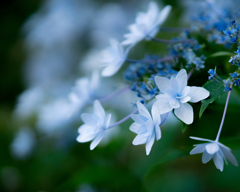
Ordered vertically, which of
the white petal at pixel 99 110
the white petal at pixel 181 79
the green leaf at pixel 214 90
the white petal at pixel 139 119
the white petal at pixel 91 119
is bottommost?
the white petal at pixel 91 119

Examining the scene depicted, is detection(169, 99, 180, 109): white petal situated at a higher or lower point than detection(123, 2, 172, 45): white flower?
lower

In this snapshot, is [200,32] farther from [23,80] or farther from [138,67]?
[23,80]

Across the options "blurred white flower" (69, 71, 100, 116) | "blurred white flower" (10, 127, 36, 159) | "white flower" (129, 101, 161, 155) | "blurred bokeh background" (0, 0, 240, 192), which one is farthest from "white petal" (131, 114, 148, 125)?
"blurred white flower" (10, 127, 36, 159)

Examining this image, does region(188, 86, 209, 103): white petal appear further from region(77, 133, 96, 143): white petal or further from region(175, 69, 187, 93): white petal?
region(77, 133, 96, 143): white petal

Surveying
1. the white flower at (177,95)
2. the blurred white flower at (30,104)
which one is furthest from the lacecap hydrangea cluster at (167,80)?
the blurred white flower at (30,104)

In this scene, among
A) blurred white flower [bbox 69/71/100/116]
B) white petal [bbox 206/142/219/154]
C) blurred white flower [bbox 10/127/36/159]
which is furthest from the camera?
blurred white flower [bbox 10/127/36/159]

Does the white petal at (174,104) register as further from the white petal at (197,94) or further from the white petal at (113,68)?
the white petal at (113,68)
